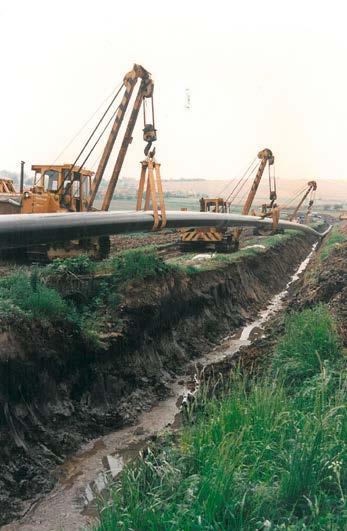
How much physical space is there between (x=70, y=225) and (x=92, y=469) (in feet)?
14.5

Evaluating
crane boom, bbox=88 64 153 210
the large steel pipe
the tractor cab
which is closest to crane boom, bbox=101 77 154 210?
crane boom, bbox=88 64 153 210

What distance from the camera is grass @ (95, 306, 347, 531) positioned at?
425 centimetres

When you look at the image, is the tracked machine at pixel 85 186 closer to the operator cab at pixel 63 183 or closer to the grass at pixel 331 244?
the operator cab at pixel 63 183

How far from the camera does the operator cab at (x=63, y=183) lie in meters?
15.1

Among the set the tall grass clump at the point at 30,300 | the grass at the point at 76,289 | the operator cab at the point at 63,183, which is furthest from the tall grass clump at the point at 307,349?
the operator cab at the point at 63,183

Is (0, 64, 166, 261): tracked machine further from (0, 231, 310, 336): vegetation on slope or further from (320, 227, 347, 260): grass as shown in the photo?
(320, 227, 347, 260): grass

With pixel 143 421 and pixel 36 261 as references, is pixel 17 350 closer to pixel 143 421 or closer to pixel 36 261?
pixel 143 421

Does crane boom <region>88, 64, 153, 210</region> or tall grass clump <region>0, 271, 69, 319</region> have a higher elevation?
crane boom <region>88, 64, 153, 210</region>

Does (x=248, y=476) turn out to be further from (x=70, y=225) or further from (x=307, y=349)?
(x=70, y=225)

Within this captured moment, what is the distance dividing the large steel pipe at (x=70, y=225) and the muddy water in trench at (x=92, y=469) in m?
3.38

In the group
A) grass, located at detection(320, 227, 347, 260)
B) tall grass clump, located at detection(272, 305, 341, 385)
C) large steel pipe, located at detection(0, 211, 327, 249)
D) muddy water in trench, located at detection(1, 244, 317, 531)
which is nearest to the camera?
muddy water in trench, located at detection(1, 244, 317, 531)

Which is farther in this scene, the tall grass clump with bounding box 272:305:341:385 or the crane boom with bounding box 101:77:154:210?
the crane boom with bounding box 101:77:154:210

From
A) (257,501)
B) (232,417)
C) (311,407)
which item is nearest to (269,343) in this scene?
(311,407)

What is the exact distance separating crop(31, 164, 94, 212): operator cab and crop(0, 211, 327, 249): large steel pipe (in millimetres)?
2917
